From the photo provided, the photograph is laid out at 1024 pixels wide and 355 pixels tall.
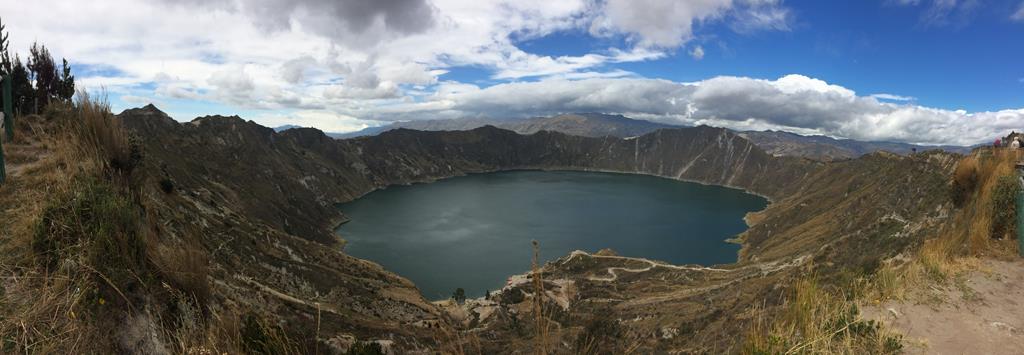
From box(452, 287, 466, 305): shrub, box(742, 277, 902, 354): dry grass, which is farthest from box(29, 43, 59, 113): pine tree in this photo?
box(452, 287, 466, 305): shrub

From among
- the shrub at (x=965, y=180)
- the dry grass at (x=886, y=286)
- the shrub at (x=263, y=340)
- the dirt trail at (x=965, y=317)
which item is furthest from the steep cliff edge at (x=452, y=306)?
the shrub at (x=965, y=180)

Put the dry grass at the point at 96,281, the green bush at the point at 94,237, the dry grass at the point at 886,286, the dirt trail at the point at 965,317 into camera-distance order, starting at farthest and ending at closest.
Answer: the dirt trail at the point at 965,317
the dry grass at the point at 886,286
the green bush at the point at 94,237
the dry grass at the point at 96,281

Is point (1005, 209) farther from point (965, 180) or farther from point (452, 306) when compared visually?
point (452, 306)

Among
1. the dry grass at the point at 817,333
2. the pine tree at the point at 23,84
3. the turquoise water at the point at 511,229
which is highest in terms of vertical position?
the pine tree at the point at 23,84

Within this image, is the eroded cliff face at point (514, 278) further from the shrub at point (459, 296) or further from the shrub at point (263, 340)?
the shrub at point (459, 296)

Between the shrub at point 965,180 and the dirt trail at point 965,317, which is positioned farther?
the shrub at point 965,180

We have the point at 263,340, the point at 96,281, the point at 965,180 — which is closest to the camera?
the point at 263,340

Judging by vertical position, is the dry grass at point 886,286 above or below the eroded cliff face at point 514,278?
above

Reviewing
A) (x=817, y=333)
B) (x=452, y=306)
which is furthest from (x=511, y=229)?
(x=817, y=333)

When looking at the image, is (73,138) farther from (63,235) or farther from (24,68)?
(24,68)
